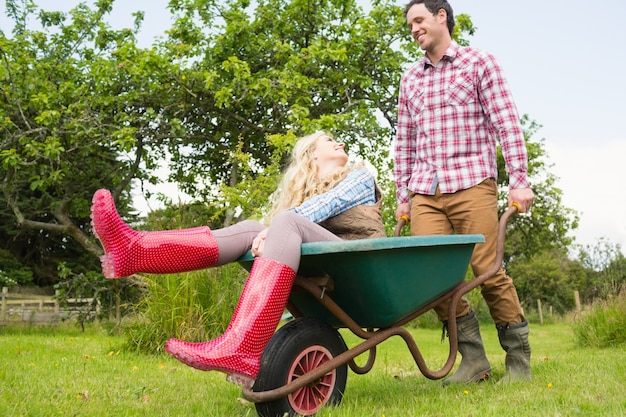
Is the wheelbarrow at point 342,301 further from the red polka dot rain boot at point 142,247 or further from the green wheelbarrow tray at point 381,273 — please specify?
the red polka dot rain boot at point 142,247

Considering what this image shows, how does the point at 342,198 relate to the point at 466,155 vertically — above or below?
below

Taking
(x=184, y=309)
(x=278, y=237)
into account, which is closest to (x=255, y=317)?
(x=278, y=237)

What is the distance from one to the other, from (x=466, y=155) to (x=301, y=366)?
48.3 inches

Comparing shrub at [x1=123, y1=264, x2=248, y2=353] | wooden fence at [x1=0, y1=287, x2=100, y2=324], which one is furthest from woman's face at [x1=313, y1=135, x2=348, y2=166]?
wooden fence at [x1=0, y1=287, x2=100, y2=324]

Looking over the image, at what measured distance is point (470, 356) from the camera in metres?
2.91

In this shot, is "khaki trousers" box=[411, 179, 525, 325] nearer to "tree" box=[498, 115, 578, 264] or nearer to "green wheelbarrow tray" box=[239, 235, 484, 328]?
"green wheelbarrow tray" box=[239, 235, 484, 328]

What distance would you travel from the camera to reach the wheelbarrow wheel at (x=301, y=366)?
1964 millimetres

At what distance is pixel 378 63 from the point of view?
33.0 ft

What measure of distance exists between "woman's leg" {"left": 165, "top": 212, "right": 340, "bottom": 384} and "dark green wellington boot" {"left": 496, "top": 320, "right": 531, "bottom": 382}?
131cm

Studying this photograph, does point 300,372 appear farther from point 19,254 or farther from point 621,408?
point 19,254

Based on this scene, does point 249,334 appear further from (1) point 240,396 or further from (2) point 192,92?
(2) point 192,92

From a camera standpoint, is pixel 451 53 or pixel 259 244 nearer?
pixel 259 244

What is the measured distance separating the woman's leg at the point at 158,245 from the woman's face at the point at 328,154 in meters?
0.49

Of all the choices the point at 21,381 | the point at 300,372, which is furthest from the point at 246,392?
the point at 21,381
